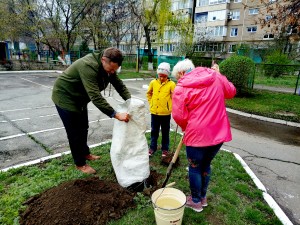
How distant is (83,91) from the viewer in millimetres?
3279

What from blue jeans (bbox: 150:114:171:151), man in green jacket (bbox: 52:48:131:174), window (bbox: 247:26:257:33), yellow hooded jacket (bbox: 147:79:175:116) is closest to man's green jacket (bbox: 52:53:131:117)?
man in green jacket (bbox: 52:48:131:174)

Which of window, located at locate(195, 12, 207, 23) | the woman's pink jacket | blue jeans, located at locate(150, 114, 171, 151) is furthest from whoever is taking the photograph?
window, located at locate(195, 12, 207, 23)

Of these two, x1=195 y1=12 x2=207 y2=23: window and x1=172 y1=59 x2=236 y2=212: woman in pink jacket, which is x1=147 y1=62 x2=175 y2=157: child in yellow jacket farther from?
x1=195 y1=12 x2=207 y2=23: window

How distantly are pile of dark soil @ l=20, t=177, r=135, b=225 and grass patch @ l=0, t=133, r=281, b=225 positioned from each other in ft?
0.40

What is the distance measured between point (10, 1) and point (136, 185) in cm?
2861

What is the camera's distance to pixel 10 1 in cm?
2411

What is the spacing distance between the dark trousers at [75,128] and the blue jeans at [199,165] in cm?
178

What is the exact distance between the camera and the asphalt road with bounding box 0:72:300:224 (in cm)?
380

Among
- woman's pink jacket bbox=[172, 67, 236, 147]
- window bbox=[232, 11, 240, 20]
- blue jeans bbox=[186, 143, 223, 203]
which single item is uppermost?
window bbox=[232, 11, 240, 20]

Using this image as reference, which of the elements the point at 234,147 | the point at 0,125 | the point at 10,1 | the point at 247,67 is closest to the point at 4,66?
the point at 10,1

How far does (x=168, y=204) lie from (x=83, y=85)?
1.91m

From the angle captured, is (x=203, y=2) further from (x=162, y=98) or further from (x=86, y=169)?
(x=86, y=169)

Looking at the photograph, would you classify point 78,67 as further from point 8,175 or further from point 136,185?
point 8,175

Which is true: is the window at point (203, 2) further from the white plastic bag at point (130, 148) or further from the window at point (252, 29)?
the white plastic bag at point (130, 148)
